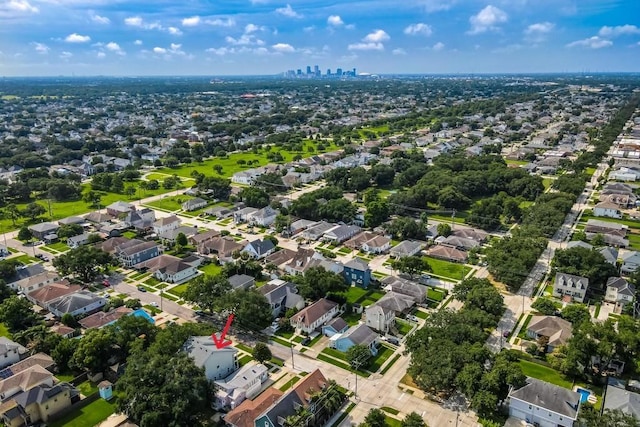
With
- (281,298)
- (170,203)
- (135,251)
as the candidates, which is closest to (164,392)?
(281,298)

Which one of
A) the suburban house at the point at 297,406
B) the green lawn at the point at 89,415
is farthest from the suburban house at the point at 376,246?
the green lawn at the point at 89,415

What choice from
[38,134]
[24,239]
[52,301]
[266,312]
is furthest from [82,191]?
[38,134]

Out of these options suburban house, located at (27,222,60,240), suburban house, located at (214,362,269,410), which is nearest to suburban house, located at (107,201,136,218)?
suburban house, located at (27,222,60,240)

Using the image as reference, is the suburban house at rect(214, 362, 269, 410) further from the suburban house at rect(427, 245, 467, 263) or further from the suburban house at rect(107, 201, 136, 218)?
the suburban house at rect(107, 201, 136, 218)

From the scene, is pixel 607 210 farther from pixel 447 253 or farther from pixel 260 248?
pixel 260 248

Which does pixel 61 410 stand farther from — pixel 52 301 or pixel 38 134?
pixel 38 134

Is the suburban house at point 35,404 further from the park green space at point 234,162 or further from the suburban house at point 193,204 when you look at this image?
Answer: the park green space at point 234,162
